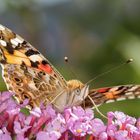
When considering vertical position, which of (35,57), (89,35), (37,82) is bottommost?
(89,35)

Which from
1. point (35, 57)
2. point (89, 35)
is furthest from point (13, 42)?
point (89, 35)

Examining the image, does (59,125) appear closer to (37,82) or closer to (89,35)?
(37,82)

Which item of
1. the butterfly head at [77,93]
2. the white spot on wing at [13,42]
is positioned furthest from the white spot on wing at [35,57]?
the butterfly head at [77,93]

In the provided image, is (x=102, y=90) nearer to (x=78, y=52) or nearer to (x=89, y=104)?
(x=89, y=104)

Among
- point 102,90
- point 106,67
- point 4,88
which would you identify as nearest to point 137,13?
point 106,67

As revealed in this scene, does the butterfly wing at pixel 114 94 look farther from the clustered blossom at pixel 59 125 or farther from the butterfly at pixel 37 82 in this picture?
the clustered blossom at pixel 59 125

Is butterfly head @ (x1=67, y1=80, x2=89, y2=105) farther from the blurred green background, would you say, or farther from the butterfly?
the blurred green background
